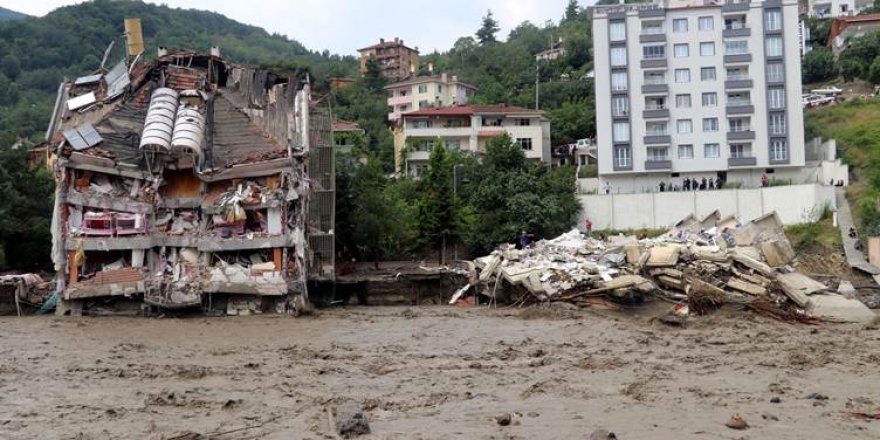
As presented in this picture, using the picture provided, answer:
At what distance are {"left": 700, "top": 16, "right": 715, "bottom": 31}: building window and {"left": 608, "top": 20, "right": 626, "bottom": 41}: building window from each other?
573cm

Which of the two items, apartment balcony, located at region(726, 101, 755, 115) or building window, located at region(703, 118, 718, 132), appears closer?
apartment balcony, located at region(726, 101, 755, 115)

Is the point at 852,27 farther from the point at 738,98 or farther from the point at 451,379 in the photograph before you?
the point at 451,379

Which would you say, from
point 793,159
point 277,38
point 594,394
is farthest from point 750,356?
point 277,38

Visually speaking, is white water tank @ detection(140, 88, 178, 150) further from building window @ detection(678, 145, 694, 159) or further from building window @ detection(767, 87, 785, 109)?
building window @ detection(767, 87, 785, 109)

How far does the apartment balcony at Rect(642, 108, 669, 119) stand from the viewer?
61.8 m

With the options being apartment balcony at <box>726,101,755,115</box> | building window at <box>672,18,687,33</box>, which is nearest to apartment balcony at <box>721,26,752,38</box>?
building window at <box>672,18,687,33</box>

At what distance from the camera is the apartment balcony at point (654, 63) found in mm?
62094

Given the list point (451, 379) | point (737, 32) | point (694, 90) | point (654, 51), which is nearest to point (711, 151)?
point (694, 90)

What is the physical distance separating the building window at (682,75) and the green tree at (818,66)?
28.5 m

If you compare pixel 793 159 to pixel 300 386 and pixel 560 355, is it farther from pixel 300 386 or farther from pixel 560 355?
pixel 300 386

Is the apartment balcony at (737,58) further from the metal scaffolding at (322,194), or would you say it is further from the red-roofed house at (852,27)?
the metal scaffolding at (322,194)

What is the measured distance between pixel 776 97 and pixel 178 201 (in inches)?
1754

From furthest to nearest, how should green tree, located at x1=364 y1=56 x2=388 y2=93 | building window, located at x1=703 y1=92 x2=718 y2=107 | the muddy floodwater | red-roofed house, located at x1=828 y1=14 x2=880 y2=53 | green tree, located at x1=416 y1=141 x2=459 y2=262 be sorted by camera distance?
green tree, located at x1=364 y1=56 x2=388 y2=93, red-roofed house, located at x1=828 y1=14 x2=880 y2=53, building window, located at x1=703 y1=92 x2=718 y2=107, green tree, located at x1=416 y1=141 x2=459 y2=262, the muddy floodwater

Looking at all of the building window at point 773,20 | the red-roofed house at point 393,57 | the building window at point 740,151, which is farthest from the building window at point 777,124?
the red-roofed house at point 393,57
